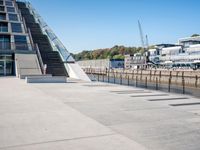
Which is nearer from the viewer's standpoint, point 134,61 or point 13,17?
point 13,17

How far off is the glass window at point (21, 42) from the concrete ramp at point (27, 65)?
1.48 metres

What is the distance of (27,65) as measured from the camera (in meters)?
27.5

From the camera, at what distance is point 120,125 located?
7543mm

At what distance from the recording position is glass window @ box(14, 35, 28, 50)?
30.3 meters

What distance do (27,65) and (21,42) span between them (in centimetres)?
494

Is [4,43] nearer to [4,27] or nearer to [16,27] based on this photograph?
[4,27]

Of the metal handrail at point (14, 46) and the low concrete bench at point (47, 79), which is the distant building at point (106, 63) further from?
the low concrete bench at point (47, 79)

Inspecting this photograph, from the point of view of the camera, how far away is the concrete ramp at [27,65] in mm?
26383

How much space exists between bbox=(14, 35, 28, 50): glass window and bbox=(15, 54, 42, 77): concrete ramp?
1479 millimetres

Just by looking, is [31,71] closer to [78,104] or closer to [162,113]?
[78,104]

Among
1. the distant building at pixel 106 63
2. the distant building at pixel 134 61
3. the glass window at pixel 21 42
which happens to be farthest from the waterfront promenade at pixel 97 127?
the distant building at pixel 134 61

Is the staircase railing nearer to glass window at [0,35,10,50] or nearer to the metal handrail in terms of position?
the metal handrail

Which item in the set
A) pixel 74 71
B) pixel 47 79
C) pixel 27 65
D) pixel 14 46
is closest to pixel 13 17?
pixel 14 46

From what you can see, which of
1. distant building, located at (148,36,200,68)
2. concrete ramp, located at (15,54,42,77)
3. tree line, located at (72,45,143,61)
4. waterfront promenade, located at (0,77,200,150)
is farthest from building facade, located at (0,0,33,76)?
tree line, located at (72,45,143,61)
